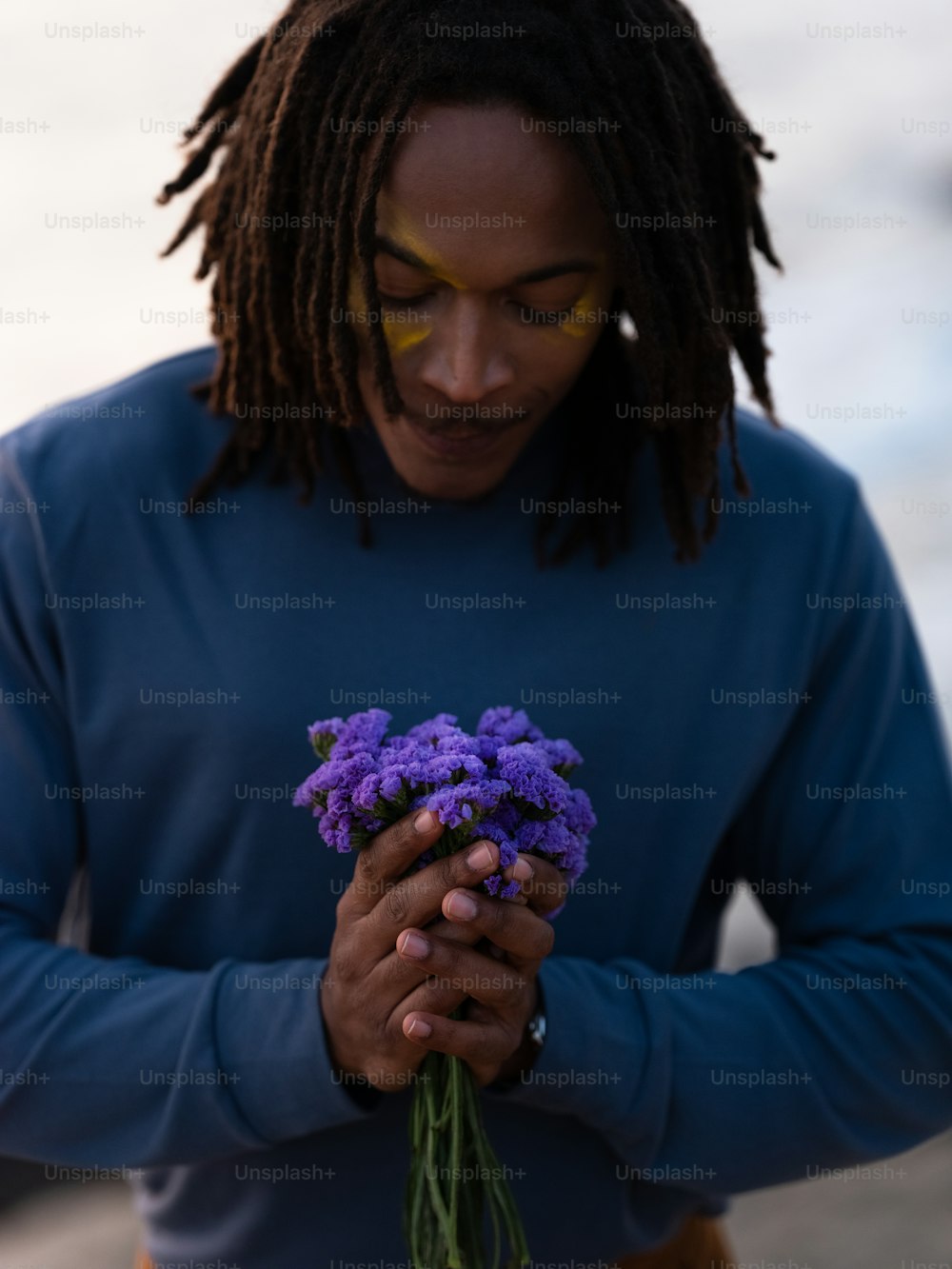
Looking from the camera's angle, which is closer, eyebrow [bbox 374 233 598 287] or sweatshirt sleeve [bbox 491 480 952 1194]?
eyebrow [bbox 374 233 598 287]

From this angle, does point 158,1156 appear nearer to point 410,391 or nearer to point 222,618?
point 222,618

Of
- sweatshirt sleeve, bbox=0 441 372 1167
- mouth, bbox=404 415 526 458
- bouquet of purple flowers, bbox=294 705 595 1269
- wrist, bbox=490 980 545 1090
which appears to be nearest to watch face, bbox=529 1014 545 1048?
wrist, bbox=490 980 545 1090

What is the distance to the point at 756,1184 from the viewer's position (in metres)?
2.19

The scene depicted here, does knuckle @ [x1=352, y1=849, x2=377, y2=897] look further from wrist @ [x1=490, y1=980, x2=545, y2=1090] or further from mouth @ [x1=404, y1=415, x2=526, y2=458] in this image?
mouth @ [x1=404, y1=415, x2=526, y2=458]

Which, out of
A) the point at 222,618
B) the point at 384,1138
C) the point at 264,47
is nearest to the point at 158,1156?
the point at 384,1138

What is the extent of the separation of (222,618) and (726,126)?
0.95 meters

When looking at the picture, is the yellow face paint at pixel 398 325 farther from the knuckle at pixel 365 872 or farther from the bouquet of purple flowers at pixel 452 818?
the knuckle at pixel 365 872

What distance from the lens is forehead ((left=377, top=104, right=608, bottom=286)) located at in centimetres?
188

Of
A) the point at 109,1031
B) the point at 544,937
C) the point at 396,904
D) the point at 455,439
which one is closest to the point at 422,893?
the point at 396,904

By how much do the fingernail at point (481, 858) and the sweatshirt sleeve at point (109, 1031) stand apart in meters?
0.35

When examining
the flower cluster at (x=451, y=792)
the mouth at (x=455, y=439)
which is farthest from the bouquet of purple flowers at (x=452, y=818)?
the mouth at (x=455, y=439)

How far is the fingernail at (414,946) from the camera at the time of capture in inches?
69.3

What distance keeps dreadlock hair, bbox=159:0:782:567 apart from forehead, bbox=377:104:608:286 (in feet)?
0.08

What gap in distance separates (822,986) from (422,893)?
2.35ft
